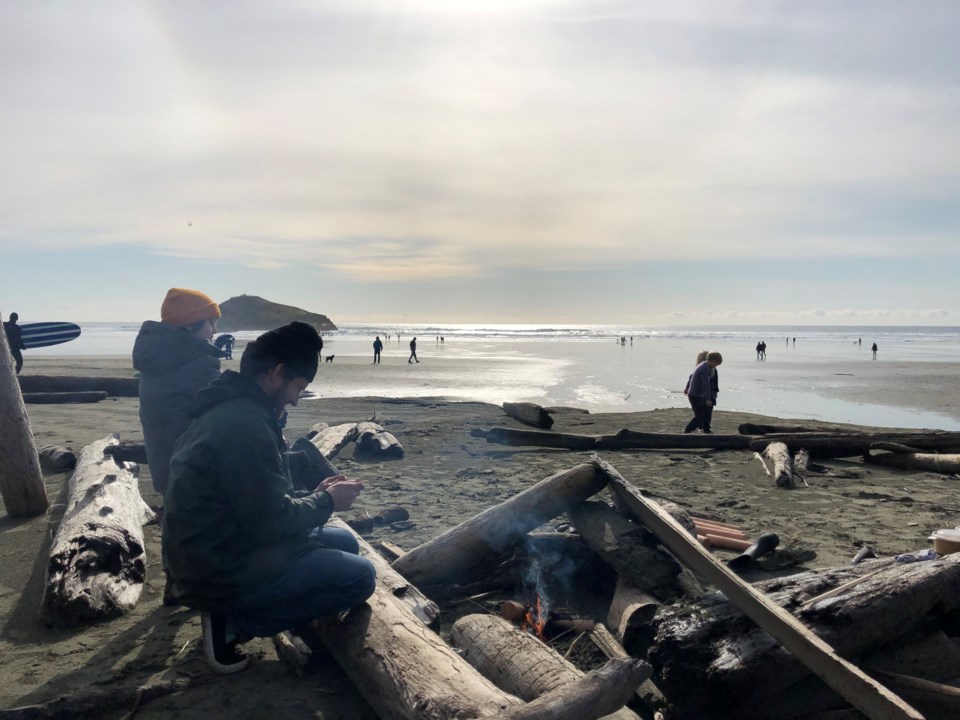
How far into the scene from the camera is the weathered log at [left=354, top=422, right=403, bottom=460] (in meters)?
11.3

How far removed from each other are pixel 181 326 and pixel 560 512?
3.45 meters

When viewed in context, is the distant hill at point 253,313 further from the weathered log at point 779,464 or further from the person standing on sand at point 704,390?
the weathered log at point 779,464

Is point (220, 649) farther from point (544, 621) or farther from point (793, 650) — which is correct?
point (793, 650)

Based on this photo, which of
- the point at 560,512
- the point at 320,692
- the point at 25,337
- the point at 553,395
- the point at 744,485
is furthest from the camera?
the point at 553,395

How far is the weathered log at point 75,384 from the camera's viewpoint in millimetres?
19328

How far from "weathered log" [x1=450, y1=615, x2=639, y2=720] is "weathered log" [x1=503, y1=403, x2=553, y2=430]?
10629 mm

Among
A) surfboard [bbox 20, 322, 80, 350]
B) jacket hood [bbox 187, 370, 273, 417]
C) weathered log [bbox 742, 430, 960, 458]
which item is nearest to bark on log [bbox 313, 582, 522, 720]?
jacket hood [bbox 187, 370, 273, 417]

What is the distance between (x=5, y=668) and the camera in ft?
13.3

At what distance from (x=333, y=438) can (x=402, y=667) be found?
841 cm

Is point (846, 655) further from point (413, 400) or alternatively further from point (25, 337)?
point (25, 337)

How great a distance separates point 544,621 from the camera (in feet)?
14.8

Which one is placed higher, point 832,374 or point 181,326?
point 181,326

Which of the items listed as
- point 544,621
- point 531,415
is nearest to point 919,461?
point 531,415

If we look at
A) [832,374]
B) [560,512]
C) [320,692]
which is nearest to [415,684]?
[320,692]
